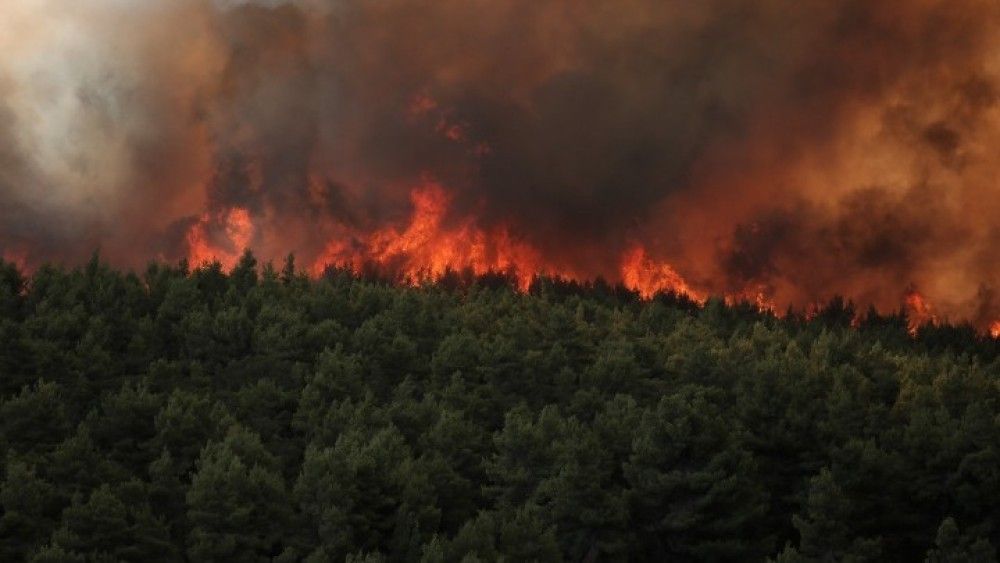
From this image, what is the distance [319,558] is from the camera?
60.8 metres

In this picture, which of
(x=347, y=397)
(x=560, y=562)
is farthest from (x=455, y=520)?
(x=347, y=397)

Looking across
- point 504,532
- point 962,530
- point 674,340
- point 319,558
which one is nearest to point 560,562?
point 504,532

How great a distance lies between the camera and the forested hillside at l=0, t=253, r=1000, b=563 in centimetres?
6569

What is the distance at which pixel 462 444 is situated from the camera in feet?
268

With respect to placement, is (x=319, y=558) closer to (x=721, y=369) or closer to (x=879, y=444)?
(x=879, y=444)

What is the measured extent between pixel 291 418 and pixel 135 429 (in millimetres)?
13683

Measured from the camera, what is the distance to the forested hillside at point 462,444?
216 ft

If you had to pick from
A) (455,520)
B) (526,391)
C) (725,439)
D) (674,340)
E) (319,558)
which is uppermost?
(674,340)

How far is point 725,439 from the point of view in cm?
7869

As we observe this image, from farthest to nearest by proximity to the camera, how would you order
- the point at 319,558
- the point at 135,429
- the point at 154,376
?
the point at 154,376, the point at 135,429, the point at 319,558

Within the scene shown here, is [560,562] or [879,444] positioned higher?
[879,444]

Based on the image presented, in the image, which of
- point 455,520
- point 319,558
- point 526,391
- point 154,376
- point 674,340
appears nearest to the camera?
point 319,558

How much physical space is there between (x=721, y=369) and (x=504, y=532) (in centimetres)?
4316

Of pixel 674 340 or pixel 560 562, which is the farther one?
pixel 674 340
